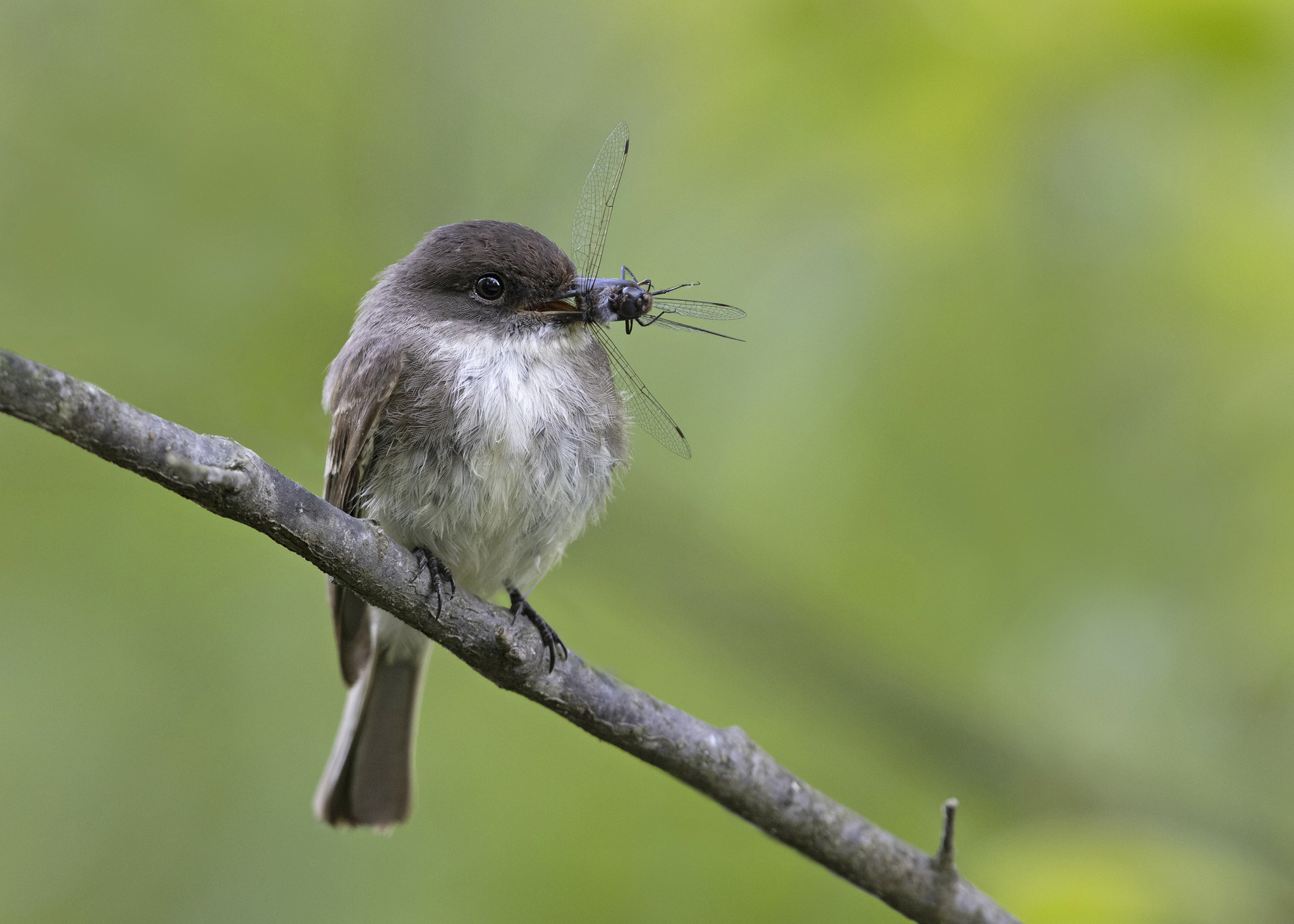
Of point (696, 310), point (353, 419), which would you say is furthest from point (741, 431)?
point (353, 419)

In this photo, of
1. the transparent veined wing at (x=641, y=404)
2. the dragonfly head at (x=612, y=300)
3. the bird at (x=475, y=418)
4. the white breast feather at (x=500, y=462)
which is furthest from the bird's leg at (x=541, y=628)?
the dragonfly head at (x=612, y=300)

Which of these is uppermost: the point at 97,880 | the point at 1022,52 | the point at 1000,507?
the point at 1022,52

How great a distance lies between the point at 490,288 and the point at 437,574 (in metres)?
1.23

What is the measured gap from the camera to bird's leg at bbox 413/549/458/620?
2891mm

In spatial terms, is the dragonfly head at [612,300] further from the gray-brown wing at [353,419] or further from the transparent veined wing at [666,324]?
the gray-brown wing at [353,419]

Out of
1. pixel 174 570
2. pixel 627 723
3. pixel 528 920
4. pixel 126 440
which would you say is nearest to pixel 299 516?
pixel 126 440

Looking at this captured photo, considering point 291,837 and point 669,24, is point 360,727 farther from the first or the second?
point 669,24

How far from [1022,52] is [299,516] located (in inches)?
108

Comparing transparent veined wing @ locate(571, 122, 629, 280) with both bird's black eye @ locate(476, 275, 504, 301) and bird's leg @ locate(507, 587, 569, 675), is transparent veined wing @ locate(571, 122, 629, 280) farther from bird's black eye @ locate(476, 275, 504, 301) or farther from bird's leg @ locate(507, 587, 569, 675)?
bird's leg @ locate(507, 587, 569, 675)

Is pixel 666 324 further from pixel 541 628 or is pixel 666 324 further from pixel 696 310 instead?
pixel 541 628

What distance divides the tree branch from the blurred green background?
33 cm

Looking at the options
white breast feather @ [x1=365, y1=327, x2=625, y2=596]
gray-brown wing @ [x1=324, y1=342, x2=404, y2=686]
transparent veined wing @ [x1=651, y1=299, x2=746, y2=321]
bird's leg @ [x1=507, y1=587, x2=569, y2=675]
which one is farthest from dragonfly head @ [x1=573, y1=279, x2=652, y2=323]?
bird's leg @ [x1=507, y1=587, x2=569, y2=675]

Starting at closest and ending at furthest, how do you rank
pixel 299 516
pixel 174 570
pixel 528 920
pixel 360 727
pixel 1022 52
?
pixel 299 516 < pixel 1022 52 < pixel 528 920 < pixel 360 727 < pixel 174 570

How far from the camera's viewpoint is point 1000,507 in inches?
163
